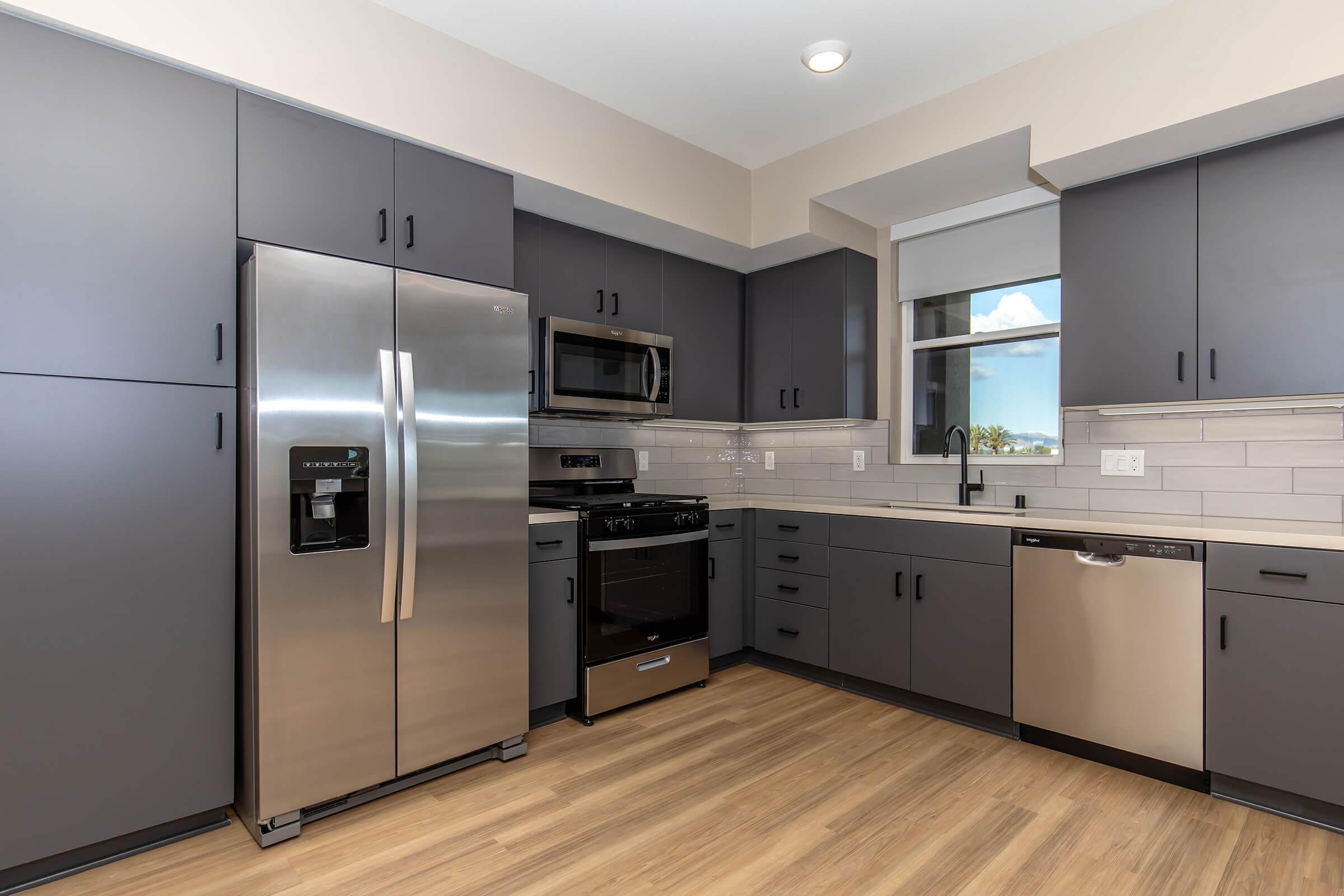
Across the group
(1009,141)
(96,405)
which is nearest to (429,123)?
(96,405)

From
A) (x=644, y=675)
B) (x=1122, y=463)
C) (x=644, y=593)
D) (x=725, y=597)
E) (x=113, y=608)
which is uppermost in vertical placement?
(x=1122, y=463)

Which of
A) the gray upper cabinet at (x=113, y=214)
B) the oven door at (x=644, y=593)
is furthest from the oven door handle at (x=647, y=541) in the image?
the gray upper cabinet at (x=113, y=214)

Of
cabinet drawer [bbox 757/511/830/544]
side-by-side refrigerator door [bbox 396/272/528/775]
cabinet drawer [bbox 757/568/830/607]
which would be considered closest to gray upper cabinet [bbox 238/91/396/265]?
side-by-side refrigerator door [bbox 396/272/528/775]

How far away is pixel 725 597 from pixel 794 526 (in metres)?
0.51

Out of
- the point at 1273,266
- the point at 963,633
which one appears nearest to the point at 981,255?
the point at 1273,266

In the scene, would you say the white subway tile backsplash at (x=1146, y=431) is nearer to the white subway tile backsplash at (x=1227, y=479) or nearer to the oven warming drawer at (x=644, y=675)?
the white subway tile backsplash at (x=1227, y=479)

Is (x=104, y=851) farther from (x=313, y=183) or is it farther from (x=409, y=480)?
(x=313, y=183)

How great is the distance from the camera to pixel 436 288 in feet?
7.82

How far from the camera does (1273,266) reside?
2357 mm

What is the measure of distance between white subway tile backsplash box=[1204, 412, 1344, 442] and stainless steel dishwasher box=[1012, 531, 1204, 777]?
2.22ft

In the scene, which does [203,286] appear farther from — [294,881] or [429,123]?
[294,881]

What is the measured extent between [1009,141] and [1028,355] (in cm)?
105

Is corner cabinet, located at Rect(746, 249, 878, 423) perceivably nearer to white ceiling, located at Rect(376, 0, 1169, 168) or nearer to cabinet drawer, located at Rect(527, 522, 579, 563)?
white ceiling, located at Rect(376, 0, 1169, 168)

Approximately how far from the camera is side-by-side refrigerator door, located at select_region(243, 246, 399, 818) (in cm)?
200
